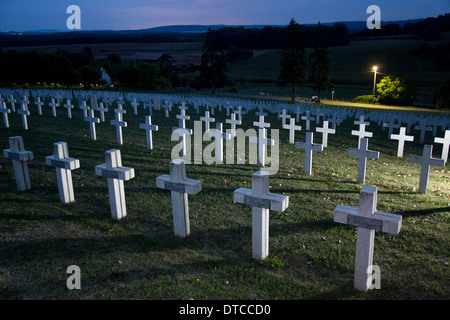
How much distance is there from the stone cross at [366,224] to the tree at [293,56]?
4465 cm

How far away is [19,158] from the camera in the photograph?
20.2 feet

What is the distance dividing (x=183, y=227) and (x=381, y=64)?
81841 millimetres

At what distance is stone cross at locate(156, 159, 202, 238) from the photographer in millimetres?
4446

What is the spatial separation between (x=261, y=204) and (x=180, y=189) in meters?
1.16

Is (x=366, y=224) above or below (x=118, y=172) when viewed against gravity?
below

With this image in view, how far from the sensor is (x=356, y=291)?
356 cm

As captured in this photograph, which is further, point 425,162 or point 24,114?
point 24,114

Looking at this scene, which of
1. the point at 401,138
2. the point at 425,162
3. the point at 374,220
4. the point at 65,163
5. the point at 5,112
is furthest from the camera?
the point at 5,112

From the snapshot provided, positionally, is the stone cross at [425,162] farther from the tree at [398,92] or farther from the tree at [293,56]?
the tree at [293,56]

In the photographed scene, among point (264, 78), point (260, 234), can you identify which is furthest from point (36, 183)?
point (264, 78)

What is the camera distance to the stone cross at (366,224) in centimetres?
340

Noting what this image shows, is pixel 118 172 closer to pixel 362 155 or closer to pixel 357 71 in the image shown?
pixel 362 155

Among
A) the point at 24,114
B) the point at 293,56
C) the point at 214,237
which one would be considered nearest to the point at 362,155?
the point at 214,237
